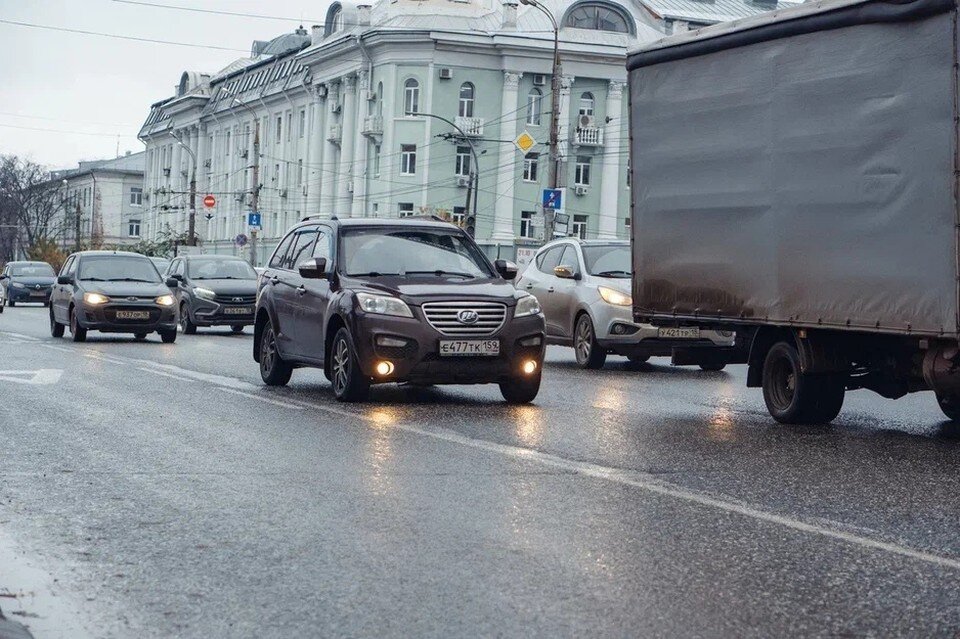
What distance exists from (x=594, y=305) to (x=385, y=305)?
7.26 meters

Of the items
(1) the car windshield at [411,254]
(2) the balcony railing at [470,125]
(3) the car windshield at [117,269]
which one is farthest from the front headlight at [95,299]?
(2) the balcony railing at [470,125]

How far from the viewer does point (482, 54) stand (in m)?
77.3

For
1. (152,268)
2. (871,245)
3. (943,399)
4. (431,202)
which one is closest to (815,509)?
(871,245)

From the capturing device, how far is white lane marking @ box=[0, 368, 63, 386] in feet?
55.0

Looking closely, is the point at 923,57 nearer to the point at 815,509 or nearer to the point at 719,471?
the point at 719,471

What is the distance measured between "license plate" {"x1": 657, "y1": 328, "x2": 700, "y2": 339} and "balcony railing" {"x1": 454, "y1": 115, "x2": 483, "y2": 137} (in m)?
57.2

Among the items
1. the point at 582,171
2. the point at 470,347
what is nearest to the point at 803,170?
the point at 470,347

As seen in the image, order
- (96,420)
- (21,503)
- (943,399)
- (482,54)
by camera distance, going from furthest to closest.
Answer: (482,54), (943,399), (96,420), (21,503)

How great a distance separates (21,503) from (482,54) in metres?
70.4

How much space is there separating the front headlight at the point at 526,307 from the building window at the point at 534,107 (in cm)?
6410

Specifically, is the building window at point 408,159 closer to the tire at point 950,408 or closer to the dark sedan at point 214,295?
the dark sedan at point 214,295

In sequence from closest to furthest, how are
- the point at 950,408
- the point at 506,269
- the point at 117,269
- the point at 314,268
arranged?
the point at 950,408 < the point at 314,268 < the point at 506,269 < the point at 117,269

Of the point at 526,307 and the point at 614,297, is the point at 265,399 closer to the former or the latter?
the point at 526,307

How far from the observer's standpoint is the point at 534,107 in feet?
257
